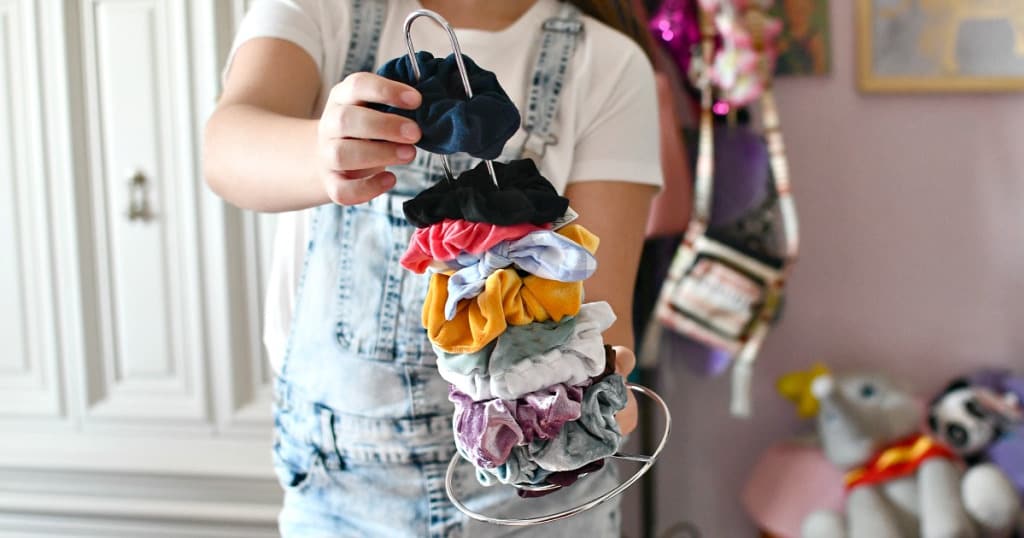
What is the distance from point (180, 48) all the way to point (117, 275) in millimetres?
382

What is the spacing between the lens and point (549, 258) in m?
0.53

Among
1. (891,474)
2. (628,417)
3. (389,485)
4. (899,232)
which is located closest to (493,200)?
(628,417)

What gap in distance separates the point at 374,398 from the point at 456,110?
0.36m

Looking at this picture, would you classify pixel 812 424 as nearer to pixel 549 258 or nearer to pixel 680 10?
pixel 680 10

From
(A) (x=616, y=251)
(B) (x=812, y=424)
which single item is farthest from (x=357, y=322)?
(B) (x=812, y=424)

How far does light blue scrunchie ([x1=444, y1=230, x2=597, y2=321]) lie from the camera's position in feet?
1.72

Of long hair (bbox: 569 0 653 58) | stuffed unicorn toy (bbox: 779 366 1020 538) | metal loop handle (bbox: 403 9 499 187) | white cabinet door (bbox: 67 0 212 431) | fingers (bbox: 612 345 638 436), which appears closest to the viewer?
metal loop handle (bbox: 403 9 499 187)

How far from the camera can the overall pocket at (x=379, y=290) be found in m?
0.80

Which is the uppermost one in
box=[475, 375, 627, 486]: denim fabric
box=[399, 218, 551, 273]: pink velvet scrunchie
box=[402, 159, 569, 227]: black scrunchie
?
box=[402, 159, 569, 227]: black scrunchie

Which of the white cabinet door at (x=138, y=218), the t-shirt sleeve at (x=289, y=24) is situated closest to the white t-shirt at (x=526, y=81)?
the t-shirt sleeve at (x=289, y=24)

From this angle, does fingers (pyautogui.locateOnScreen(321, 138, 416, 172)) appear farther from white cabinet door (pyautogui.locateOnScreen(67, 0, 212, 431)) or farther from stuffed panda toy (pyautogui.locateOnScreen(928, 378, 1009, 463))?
stuffed panda toy (pyautogui.locateOnScreen(928, 378, 1009, 463))

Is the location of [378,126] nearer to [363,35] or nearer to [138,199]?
[363,35]

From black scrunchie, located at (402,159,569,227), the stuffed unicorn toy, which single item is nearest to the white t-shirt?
black scrunchie, located at (402,159,569,227)

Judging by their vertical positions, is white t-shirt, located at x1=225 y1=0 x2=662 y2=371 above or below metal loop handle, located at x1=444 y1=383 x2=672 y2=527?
above
